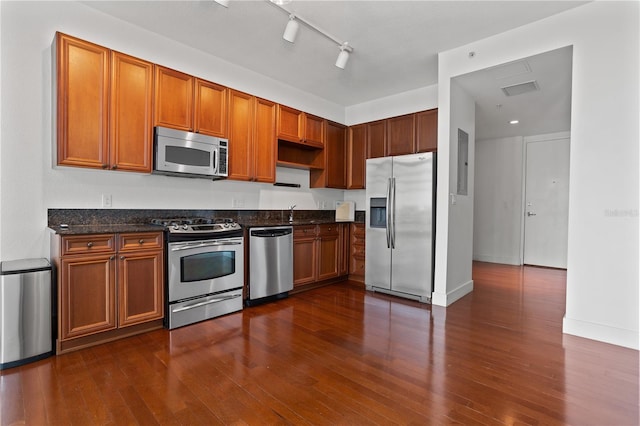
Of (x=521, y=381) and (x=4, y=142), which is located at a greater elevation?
(x=4, y=142)

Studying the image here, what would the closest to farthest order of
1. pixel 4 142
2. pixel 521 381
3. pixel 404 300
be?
pixel 521 381
pixel 4 142
pixel 404 300

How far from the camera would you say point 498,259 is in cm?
671

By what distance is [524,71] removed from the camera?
133 inches

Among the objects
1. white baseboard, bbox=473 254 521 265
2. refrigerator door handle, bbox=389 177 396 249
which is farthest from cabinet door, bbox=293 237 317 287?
white baseboard, bbox=473 254 521 265

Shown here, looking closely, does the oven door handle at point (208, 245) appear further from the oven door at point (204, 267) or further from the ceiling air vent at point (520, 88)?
the ceiling air vent at point (520, 88)

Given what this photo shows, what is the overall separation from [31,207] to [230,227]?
1.65 meters

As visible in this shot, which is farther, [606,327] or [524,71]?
[524,71]

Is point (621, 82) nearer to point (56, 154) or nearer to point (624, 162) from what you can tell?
point (624, 162)

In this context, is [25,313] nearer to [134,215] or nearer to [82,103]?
[134,215]

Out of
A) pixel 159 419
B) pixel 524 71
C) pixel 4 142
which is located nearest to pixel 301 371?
pixel 159 419

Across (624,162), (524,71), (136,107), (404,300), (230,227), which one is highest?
(524,71)

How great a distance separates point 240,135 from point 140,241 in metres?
1.69

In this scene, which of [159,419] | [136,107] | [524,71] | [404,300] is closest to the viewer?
[159,419]

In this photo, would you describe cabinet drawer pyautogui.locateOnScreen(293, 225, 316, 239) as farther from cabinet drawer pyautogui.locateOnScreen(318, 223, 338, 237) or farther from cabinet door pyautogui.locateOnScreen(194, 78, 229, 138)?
cabinet door pyautogui.locateOnScreen(194, 78, 229, 138)
